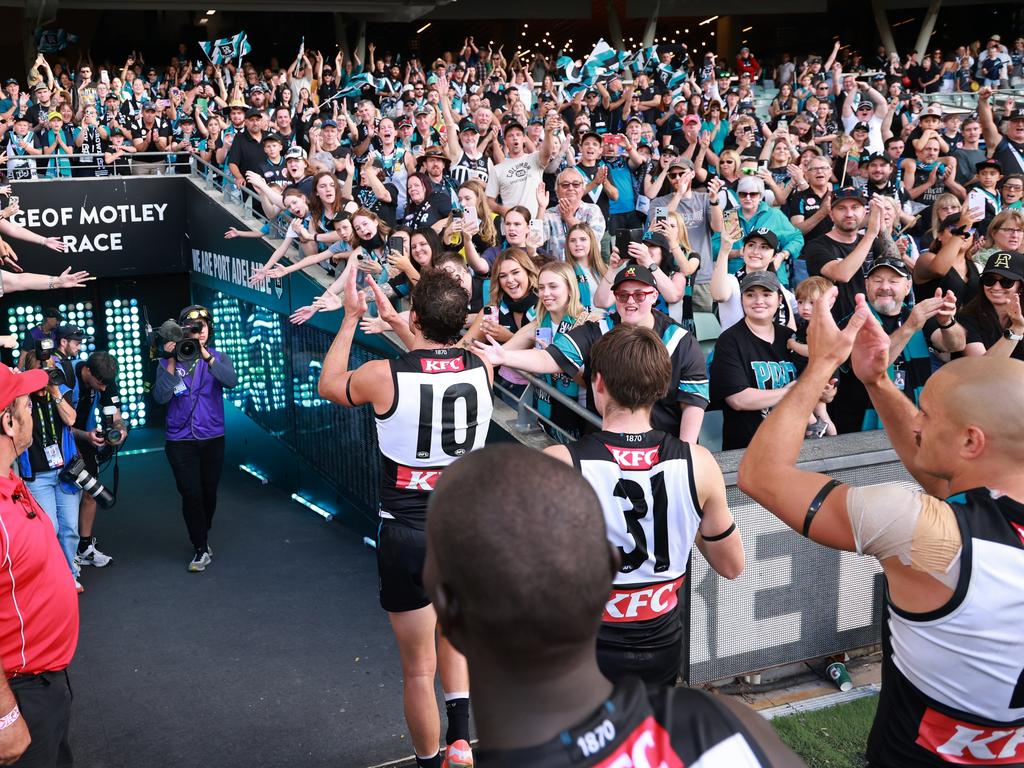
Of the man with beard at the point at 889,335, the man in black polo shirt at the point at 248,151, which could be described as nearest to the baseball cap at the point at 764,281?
the man with beard at the point at 889,335

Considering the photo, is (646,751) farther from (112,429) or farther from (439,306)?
(112,429)

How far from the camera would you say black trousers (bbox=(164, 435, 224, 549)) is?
8.27 meters

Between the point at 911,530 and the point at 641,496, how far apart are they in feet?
3.54

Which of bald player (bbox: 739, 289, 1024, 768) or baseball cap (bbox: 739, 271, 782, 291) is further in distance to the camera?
baseball cap (bbox: 739, 271, 782, 291)

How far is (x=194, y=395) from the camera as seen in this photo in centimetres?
813

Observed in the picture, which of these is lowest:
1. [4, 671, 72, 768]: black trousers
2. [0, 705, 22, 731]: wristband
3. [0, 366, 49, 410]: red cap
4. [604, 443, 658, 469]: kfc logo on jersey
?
[4, 671, 72, 768]: black trousers

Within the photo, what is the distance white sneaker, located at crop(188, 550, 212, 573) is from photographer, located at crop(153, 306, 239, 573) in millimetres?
12

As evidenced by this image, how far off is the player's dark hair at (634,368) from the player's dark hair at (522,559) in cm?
163

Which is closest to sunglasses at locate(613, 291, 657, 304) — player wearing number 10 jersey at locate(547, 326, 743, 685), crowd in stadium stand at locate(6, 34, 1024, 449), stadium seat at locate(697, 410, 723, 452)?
crowd in stadium stand at locate(6, 34, 1024, 449)

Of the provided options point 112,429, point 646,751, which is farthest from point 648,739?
point 112,429

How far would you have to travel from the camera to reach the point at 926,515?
2.29m

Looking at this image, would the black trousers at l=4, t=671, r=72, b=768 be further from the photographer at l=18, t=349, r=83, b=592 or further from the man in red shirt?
the photographer at l=18, t=349, r=83, b=592

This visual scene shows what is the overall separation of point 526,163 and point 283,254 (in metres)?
2.58

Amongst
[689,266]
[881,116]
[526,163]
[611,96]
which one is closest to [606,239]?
[526,163]
